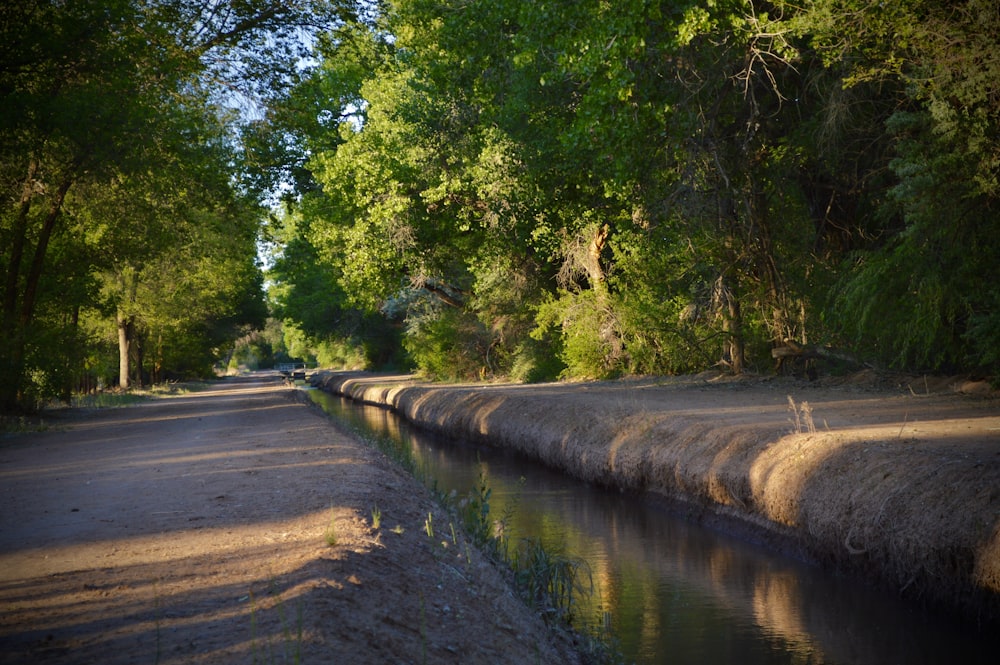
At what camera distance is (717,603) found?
30.1 ft

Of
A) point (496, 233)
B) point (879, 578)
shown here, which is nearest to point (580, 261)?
point (496, 233)

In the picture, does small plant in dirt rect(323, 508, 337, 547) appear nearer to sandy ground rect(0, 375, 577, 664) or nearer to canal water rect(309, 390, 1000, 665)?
sandy ground rect(0, 375, 577, 664)

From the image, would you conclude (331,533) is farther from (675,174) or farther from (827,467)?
(675,174)

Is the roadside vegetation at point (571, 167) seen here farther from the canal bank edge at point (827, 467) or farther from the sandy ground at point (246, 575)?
the sandy ground at point (246, 575)

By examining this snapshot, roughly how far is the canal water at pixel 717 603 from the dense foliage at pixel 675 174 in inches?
228

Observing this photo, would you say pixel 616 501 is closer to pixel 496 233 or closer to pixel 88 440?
pixel 88 440

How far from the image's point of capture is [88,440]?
18.4 metres

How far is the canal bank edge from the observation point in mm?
7883

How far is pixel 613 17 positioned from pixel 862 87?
16.6 ft

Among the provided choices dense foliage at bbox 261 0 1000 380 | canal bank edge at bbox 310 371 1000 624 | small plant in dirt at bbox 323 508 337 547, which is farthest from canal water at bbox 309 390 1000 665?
dense foliage at bbox 261 0 1000 380

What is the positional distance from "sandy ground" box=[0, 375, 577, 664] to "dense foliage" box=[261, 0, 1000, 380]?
28.5 ft

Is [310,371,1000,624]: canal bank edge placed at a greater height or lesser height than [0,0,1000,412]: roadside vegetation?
lesser

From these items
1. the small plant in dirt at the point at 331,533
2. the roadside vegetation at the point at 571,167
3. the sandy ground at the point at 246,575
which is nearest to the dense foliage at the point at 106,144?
the roadside vegetation at the point at 571,167

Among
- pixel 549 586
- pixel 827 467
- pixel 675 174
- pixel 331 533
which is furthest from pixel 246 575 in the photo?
pixel 675 174
